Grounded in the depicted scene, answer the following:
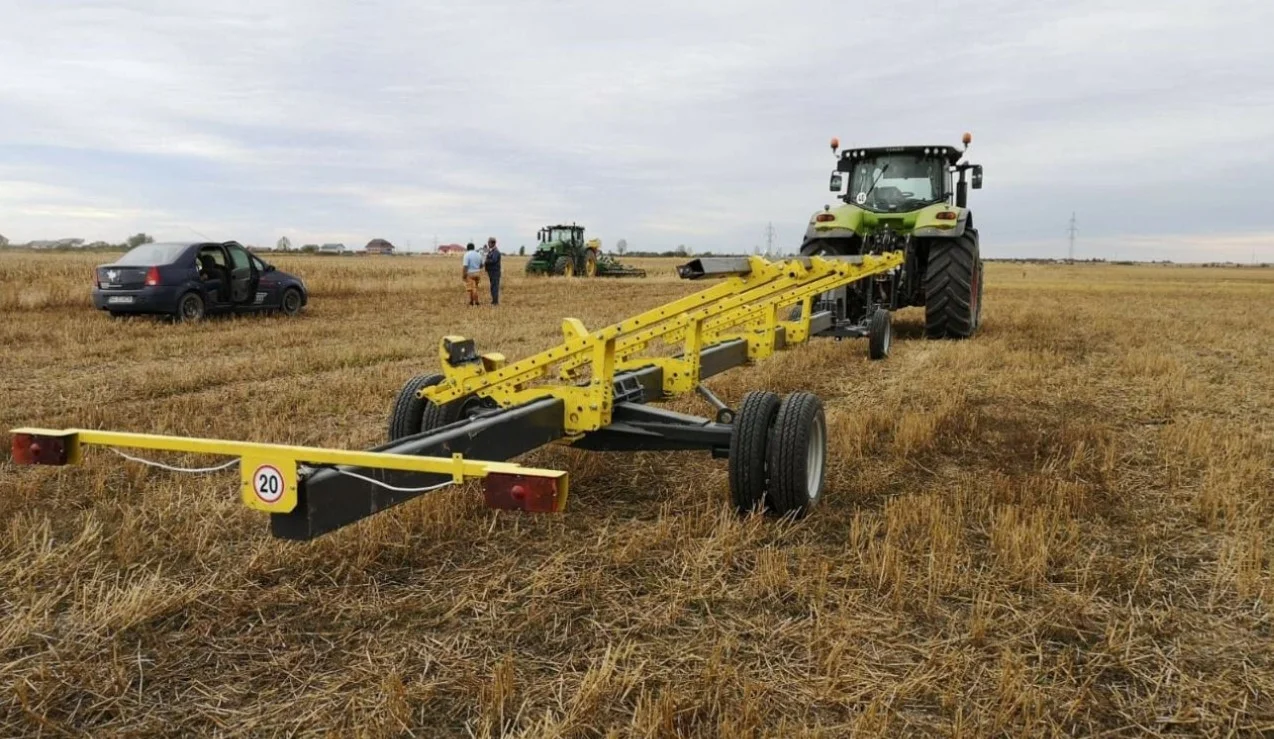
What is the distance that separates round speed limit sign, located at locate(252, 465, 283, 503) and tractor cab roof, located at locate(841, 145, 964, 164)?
999 cm

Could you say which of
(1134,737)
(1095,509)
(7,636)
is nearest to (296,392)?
(7,636)

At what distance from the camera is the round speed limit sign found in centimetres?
246

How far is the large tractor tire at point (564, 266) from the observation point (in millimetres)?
29359

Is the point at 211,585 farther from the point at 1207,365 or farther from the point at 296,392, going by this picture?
the point at 1207,365

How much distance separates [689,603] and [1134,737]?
4.42 ft

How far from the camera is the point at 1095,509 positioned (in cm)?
401

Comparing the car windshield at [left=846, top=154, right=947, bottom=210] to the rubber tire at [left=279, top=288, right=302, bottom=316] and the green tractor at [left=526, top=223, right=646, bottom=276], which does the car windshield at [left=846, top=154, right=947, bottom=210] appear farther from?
the green tractor at [left=526, top=223, right=646, bottom=276]

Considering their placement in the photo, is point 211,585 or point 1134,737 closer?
point 1134,737

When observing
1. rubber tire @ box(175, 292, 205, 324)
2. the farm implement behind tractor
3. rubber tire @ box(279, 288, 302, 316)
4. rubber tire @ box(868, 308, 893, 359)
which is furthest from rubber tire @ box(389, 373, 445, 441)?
rubber tire @ box(279, 288, 302, 316)

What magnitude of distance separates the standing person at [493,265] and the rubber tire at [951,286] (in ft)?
31.6

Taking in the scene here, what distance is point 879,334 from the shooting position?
881 centimetres

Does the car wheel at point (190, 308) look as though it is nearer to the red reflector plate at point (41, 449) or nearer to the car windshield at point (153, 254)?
the car windshield at point (153, 254)

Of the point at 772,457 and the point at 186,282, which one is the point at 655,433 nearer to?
the point at 772,457

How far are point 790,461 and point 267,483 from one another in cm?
207
